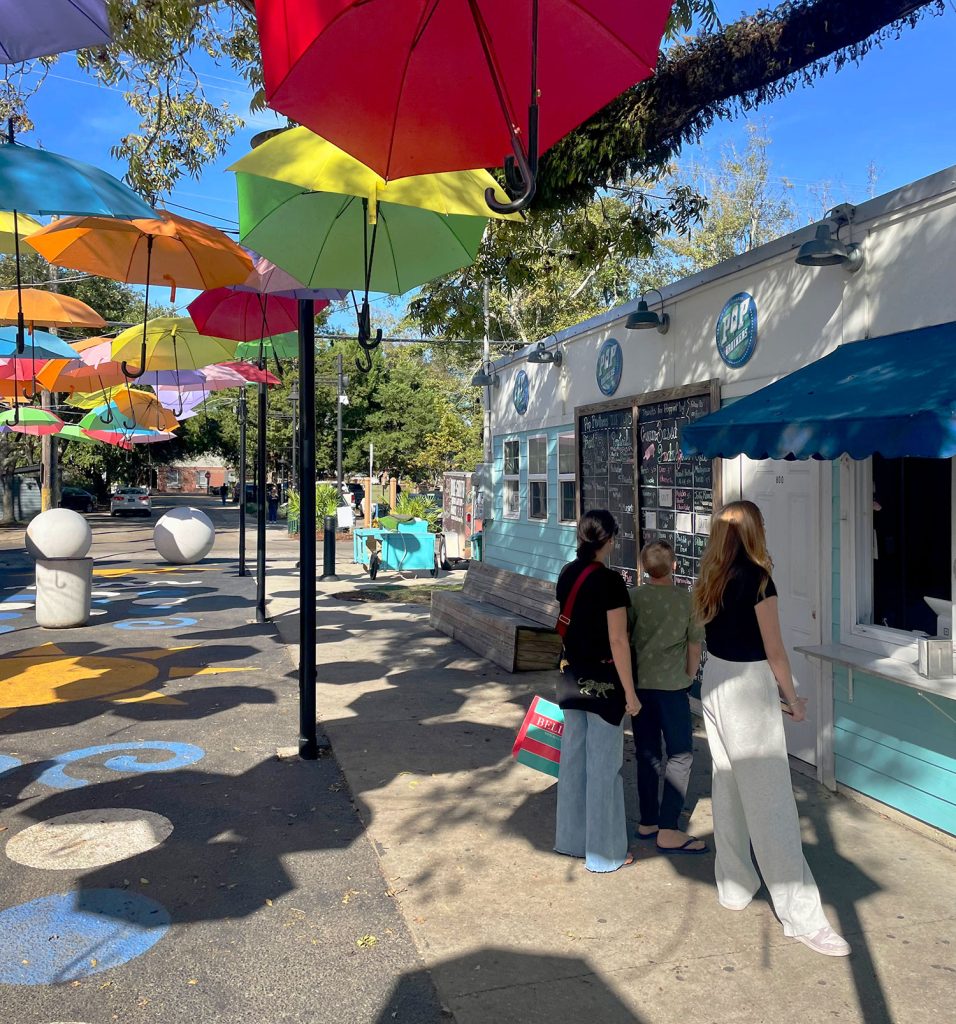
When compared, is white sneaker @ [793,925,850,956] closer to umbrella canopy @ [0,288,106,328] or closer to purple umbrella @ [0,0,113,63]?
purple umbrella @ [0,0,113,63]

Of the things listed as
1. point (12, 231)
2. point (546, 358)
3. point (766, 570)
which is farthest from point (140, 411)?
point (766, 570)

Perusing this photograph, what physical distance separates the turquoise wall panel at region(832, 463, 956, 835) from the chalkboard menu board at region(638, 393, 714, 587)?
1828 mm

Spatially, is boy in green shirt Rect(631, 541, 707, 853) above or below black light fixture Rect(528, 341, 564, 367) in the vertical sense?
below

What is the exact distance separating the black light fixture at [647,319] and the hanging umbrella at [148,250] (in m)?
3.23

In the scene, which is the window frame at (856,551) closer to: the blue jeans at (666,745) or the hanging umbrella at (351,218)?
the blue jeans at (666,745)

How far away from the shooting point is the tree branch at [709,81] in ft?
22.0

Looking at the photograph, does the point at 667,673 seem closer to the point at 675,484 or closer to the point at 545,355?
the point at 675,484

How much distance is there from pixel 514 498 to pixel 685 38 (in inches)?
251

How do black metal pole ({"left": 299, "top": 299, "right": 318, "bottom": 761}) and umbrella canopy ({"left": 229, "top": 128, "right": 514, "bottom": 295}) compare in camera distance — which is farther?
black metal pole ({"left": 299, "top": 299, "right": 318, "bottom": 761})

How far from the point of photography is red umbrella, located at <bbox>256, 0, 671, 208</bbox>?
3008mm

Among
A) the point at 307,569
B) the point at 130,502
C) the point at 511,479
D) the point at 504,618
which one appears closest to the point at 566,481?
the point at 504,618

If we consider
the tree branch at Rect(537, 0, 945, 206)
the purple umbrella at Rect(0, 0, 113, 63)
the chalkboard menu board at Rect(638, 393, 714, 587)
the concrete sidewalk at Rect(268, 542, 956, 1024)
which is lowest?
the concrete sidewalk at Rect(268, 542, 956, 1024)

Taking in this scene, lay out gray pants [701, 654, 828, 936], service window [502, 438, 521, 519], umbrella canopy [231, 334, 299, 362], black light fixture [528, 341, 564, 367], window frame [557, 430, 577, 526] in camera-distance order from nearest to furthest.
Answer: gray pants [701, 654, 828, 936] → window frame [557, 430, 577, 526] → black light fixture [528, 341, 564, 367] → umbrella canopy [231, 334, 299, 362] → service window [502, 438, 521, 519]

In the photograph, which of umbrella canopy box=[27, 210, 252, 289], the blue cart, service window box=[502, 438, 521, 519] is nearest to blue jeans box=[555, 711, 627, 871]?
umbrella canopy box=[27, 210, 252, 289]
